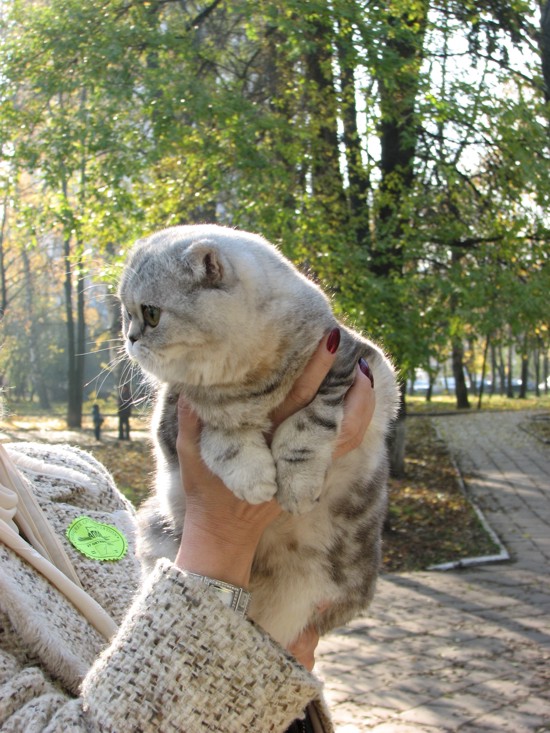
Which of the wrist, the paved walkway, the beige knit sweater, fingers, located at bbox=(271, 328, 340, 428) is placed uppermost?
fingers, located at bbox=(271, 328, 340, 428)

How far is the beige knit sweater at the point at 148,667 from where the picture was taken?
1.40 meters

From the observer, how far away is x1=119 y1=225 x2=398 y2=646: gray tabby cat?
202cm

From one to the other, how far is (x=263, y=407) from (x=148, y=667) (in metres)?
0.82

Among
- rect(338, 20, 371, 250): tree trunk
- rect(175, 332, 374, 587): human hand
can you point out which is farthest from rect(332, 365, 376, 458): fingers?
rect(338, 20, 371, 250): tree trunk

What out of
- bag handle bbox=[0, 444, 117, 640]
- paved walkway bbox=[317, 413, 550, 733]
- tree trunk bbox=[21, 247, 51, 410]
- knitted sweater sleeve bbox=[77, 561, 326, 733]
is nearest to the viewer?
knitted sweater sleeve bbox=[77, 561, 326, 733]

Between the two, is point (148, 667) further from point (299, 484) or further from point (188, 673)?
point (299, 484)

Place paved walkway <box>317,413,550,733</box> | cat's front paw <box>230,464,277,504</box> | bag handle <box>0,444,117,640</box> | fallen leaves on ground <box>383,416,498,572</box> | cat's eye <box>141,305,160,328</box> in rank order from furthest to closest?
1. fallen leaves on ground <box>383,416,498,572</box>
2. paved walkway <box>317,413,550,733</box>
3. cat's eye <box>141,305,160,328</box>
4. cat's front paw <box>230,464,277,504</box>
5. bag handle <box>0,444,117,640</box>

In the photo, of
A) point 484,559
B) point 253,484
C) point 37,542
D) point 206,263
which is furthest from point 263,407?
point 484,559

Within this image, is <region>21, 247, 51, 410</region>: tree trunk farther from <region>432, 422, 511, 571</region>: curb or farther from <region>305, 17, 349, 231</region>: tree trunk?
<region>432, 422, 511, 571</region>: curb

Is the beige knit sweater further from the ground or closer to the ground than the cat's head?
closer to the ground

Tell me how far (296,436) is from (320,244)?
6.64m

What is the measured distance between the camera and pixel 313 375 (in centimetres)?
202

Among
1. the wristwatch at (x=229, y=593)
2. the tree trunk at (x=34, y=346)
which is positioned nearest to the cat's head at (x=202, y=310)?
the wristwatch at (x=229, y=593)

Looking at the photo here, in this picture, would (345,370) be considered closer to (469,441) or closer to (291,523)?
(291,523)
